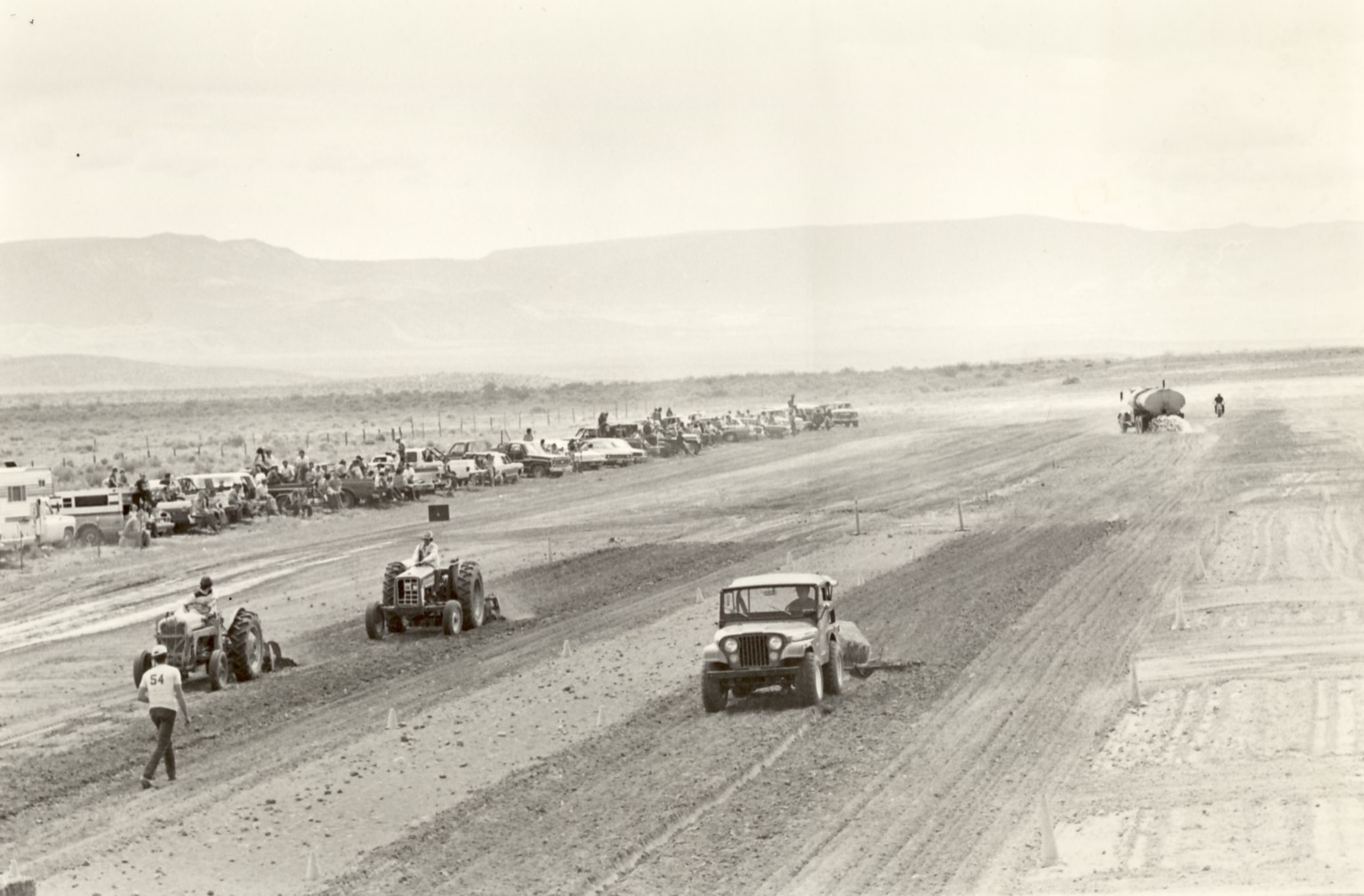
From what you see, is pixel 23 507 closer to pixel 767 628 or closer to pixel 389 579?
pixel 389 579

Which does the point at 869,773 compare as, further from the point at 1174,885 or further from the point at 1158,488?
the point at 1158,488

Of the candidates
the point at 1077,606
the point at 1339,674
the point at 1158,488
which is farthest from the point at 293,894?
the point at 1158,488

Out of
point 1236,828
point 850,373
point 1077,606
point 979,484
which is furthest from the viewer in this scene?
point 850,373

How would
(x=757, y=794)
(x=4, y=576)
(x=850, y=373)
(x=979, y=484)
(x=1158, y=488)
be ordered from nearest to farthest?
(x=757, y=794), (x=4, y=576), (x=1158, y=488), (x=979, y=484), (x=850, y=373)

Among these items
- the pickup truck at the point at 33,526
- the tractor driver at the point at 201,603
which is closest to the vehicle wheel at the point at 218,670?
the tractor driver at the point at 201,603

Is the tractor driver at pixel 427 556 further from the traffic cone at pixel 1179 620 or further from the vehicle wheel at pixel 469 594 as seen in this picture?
the traffic cone at pixel 1179 620

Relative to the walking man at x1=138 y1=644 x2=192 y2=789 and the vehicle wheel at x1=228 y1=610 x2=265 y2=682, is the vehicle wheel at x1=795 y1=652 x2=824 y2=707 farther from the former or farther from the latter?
the vehicle wheel at x1=228 y1=610 x2=265 y2=682

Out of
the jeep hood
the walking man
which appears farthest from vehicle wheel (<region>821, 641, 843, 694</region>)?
the walking man

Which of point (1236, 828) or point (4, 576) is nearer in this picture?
point (1236, 828)
